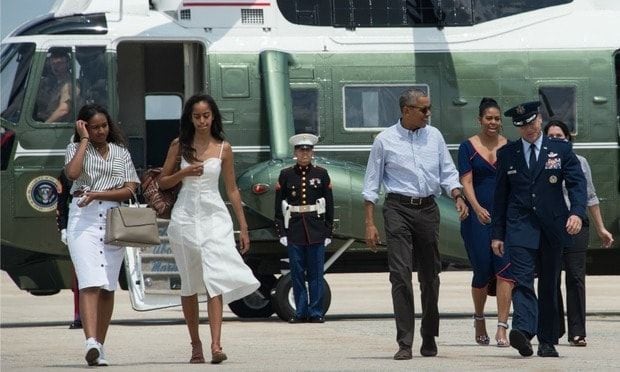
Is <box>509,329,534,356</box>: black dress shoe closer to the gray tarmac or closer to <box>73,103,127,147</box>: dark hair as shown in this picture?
the gray tarmac

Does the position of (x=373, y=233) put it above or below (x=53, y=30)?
below

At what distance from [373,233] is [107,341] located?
3.48 m

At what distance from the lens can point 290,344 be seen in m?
13.5

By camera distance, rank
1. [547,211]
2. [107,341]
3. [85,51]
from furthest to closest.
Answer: [85,51]
[107,341]
[547,211]

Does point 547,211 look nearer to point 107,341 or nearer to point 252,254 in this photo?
point 107,341

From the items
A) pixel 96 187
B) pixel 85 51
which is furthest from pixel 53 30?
pixel 96 187

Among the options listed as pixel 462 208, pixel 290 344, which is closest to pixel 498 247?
pixel 462 208

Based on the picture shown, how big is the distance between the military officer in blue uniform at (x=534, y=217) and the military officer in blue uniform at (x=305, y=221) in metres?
4.76

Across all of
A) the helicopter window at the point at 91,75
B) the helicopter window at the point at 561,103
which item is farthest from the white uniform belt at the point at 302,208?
the helicopter window at the point at 561,103

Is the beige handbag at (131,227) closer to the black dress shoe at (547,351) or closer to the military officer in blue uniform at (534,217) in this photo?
the military officer in blue uniform at (534,217)

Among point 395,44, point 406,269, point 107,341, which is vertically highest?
point 395,44

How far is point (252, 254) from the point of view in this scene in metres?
17.2

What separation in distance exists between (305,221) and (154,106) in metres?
2.64

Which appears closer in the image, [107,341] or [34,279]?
[107,341]
